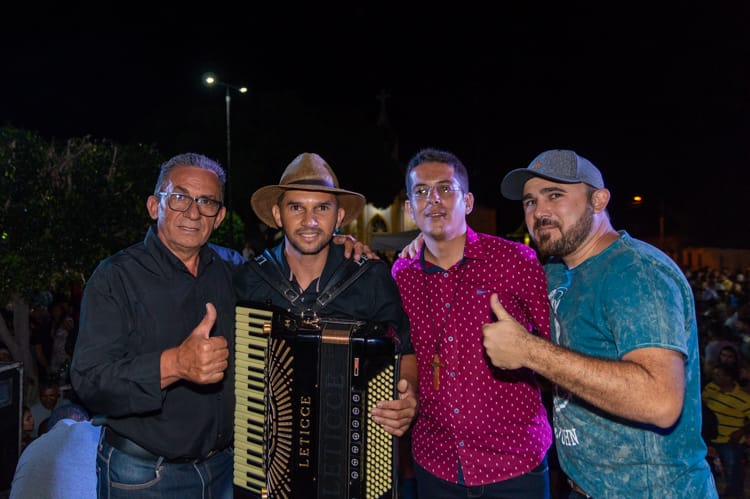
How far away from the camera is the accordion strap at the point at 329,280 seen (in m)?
3.51

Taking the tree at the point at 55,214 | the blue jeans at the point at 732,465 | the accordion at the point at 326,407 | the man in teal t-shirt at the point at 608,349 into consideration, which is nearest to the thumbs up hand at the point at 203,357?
the accordion at the point at 326,407

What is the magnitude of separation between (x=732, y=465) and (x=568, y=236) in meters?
5.74

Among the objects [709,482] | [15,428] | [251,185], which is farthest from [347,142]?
[709,482]

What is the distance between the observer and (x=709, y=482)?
9.07 feet

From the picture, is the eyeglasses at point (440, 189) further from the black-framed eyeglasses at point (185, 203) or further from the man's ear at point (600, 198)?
the black-framed eyeglasses at point (185, 203)

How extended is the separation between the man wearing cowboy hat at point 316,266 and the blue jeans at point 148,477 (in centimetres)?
108

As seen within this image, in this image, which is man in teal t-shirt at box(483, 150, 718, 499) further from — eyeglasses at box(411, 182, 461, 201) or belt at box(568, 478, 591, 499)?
eyeglasses at box(411, 182, 461, 201)

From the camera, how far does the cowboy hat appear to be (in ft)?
11.7

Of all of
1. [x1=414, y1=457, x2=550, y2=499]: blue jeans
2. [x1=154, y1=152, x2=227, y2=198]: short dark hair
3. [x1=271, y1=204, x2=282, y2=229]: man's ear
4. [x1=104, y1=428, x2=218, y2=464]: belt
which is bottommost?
[x1=414, y1=457, x2=550, y2=499]: blue jeans

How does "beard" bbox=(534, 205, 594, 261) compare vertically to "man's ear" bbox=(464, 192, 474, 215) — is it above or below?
below

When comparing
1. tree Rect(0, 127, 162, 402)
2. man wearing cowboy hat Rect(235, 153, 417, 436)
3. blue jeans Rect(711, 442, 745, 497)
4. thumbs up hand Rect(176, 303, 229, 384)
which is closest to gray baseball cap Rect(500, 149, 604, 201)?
A: man wearing cowboy hat Rect(235, 153, 417, 436)

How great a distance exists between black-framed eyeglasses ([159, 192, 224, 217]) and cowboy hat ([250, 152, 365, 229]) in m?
0.35

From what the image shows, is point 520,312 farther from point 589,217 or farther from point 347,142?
point 347,142

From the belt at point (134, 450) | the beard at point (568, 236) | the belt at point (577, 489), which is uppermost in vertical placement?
the beard at point (568, 236)
